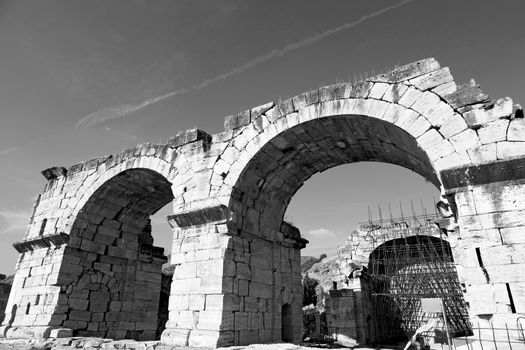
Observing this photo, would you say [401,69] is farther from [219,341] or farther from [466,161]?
[219,341]

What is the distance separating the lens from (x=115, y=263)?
9.94 metres

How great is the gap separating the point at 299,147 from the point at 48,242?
7.01m

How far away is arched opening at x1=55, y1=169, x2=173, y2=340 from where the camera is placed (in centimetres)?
888

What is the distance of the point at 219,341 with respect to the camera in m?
5.72

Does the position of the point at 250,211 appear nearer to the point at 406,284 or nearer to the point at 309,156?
the point at 309,156

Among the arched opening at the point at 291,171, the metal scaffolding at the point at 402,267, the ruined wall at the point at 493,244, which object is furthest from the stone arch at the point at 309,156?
the metal scaffolding at the point at 402,267

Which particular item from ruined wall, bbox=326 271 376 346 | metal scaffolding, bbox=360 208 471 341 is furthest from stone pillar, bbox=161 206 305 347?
metal scaffolding, bbox=360 208 471 341

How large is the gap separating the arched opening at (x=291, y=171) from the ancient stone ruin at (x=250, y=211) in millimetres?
35

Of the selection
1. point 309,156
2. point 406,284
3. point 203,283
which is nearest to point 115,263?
point 203,283

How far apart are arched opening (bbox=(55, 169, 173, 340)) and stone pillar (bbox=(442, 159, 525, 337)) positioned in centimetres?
663

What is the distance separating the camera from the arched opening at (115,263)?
349 inches

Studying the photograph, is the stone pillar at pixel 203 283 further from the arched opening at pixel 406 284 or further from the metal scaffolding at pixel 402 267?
the metal scaffolding at pixel 402 267

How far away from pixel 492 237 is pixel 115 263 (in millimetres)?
9136

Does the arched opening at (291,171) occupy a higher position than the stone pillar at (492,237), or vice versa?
the arched opening at (291,171)
